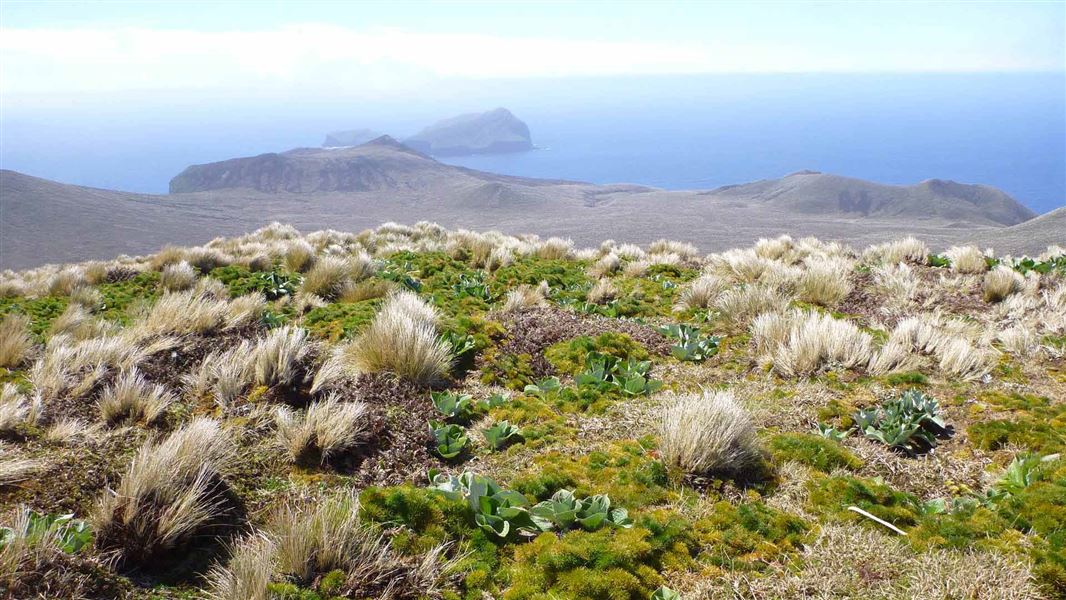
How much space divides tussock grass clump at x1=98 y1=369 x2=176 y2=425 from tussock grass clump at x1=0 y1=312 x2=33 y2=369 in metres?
1.95

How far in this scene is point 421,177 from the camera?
105 metres

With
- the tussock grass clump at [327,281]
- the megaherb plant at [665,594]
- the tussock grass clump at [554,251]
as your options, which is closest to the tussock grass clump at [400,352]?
the megaherb plant at [665,594]

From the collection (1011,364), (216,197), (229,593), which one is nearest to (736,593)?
(229,593)

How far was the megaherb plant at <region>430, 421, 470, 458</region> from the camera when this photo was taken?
147 inches

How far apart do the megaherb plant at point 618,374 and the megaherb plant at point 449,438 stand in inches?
52.3

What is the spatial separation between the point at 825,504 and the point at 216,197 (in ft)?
320

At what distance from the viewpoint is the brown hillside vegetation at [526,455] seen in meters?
2.48

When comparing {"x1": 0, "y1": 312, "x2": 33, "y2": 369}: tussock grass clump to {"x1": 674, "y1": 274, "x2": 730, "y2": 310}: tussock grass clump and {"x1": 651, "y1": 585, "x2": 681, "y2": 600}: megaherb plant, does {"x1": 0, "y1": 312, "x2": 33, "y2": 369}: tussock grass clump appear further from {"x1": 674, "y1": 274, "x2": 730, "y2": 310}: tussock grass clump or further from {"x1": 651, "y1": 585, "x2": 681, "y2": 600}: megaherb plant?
{"x1": 674, "y1": 274, "x2": 730, "y2": 310}: tussock grass clump

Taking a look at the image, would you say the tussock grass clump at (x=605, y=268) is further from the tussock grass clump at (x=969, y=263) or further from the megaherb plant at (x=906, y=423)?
the tussock grass clump at (x=969, y=263)

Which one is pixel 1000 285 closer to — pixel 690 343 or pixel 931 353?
pixel 931 353

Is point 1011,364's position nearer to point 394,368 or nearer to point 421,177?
point 394,368

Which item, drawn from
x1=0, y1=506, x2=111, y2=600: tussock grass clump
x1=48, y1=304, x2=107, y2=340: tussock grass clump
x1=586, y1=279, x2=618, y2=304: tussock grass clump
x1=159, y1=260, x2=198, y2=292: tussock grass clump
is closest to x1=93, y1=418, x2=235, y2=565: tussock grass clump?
x1=0, y1=506, x2=111, y2=600: tussock grass clump

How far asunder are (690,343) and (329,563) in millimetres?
4232

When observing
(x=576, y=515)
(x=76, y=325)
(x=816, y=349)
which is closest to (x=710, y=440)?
(x=576, y=515)
